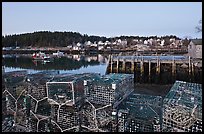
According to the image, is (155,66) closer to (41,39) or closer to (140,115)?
(140,115)

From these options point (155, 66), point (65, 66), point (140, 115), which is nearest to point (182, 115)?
point (140, 115)

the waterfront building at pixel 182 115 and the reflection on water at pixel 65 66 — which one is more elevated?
the waterfront building at pixel 182 115

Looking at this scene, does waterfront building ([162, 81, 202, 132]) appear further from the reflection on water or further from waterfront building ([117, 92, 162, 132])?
the reflection on water

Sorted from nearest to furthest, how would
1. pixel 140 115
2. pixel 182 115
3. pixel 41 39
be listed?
pixel 182 115, pixel 140 115, pixel 41 39

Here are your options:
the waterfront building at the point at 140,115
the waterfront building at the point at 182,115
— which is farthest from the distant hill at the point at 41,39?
the waterfront building at the point at 182,115

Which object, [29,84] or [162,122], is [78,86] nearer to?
[29,84]

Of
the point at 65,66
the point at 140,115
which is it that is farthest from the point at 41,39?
the point at 140,115

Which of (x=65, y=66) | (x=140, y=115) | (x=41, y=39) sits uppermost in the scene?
(x=41, y=39)

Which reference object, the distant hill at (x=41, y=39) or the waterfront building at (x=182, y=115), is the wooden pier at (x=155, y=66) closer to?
the waterfront building at (x=182, y=115)

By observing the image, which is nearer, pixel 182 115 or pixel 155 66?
pixel 182 115

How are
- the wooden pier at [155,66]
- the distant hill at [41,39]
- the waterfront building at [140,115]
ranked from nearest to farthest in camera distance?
the waterfront building at [140,115]
the wooden pier at [155,66]
the distant hill at [41,39]

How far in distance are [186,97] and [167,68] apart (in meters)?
11.4

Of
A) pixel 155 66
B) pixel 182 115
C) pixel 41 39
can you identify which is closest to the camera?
pixel 182 115

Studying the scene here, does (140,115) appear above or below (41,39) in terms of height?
below
